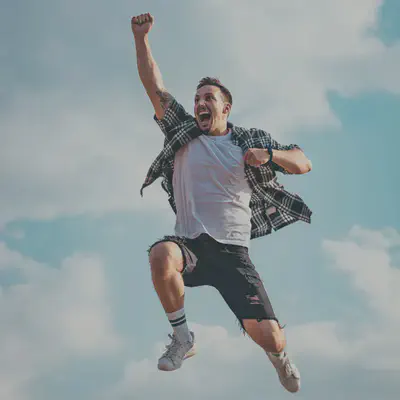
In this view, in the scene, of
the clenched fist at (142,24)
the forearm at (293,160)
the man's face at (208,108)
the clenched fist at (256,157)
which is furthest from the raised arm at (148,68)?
the forearm at (293,160)

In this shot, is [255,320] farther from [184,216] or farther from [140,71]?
[140,71]

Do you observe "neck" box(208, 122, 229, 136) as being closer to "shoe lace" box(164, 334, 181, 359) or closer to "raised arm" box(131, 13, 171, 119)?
"raised arm" box(131, 13, 171, 119)

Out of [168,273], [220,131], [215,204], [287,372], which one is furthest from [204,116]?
[287,372]

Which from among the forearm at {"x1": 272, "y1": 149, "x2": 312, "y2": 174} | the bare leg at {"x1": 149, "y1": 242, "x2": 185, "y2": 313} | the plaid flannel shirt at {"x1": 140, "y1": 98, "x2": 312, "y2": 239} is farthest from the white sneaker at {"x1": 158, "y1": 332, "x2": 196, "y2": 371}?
the forearm at {"x1": 272, "y1": 149, "x2": 312, "y2": 174}

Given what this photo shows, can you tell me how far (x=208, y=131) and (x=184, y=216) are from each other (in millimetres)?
952

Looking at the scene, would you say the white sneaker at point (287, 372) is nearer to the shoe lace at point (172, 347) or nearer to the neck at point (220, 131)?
the shoe lace at point (172, 347)

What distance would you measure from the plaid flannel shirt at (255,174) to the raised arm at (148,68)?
0.33 feet

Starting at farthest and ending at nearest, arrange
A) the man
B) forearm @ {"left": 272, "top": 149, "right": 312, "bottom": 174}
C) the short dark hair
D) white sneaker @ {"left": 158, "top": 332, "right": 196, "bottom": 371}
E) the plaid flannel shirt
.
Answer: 1. the short dark hair
2. the plaid flannel shirt
3. forearm @ {"left": 272, "top": 149, "right": 312, "bottom": 174}
4. the man
5. white sneaker @ {"left": 158, "top": 332, "right": 196, "bottom": 371}

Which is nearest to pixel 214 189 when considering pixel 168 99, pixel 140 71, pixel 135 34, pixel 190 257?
pixel 190 257

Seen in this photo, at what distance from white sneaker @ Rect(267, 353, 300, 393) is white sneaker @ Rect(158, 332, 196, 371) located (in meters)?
0.88

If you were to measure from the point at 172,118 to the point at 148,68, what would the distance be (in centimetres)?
63

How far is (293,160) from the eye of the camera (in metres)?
6.05

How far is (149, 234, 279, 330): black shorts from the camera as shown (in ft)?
18.8

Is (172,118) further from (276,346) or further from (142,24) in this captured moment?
(276,346)
